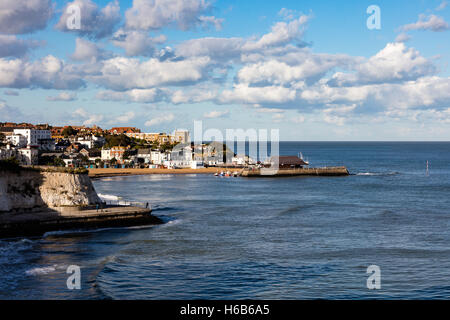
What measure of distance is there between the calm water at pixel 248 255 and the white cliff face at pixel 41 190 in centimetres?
671

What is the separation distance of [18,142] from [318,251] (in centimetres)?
13608

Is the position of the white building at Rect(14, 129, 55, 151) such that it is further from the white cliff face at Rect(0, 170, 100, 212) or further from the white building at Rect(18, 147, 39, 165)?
the white cliff face at Rect(0, 170, 100, 212)

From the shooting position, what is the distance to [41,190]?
150ft

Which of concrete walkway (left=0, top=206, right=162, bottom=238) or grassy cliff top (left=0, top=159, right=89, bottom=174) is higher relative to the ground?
grassy cliff top (left=0, top=159, right=89, bottom=174)

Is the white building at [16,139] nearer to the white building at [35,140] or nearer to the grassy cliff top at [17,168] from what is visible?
the white building at [35,140]

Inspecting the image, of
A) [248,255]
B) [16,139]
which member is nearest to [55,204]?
[248,255]

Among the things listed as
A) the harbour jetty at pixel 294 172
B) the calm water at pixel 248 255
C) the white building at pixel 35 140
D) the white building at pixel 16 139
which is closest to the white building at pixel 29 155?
the white building at pixel 16 139

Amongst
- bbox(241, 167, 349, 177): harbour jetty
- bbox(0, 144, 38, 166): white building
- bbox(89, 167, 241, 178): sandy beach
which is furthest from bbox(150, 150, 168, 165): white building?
bbox(241, 167, 349, 177): harbour jetty

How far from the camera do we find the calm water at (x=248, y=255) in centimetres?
2470

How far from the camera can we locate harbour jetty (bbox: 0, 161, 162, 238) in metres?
41.6

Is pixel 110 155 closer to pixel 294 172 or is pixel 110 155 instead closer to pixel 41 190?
pixel 294 172

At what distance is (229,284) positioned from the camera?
2566 centimetres

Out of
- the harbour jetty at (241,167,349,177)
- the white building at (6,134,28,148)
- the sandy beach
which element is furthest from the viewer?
the white building at (6,134,28,148)
